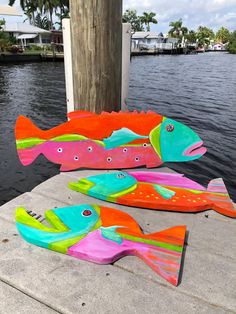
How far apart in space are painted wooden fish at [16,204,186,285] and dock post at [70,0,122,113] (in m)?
1.67

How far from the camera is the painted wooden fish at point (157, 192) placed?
2869mm

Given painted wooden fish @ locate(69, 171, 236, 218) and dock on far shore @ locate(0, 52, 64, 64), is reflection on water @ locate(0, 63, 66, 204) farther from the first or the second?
dock on far shore @ locate(0, 52, 64, 64)

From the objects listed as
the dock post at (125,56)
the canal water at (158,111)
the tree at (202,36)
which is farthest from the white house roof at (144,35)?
the dock post at (125,56)

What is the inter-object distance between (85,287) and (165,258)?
0.59 metres

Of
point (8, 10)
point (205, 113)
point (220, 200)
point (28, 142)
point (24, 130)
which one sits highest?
point (8, 10)

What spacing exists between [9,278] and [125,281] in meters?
0.77

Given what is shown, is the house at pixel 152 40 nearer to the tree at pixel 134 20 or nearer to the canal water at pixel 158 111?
the tree at pixel 134 20

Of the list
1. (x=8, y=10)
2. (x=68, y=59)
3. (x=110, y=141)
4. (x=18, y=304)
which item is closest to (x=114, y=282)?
(x=18, y=304)

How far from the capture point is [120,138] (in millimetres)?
3676

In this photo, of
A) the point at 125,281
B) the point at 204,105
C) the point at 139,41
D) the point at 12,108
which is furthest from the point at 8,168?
the point at 139,41

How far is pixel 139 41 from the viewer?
81.8 meters

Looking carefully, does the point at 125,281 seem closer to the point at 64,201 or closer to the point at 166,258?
the point at 166,258

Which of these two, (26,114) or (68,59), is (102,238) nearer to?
(68,59)

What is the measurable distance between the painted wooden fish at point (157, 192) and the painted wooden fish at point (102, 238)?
0.41 meters
